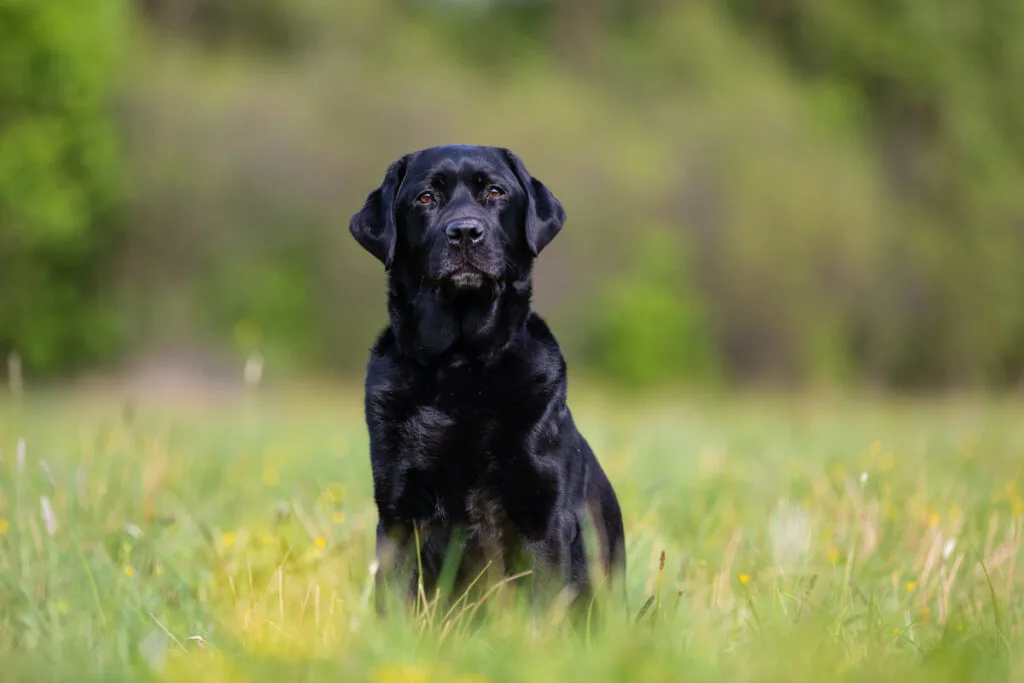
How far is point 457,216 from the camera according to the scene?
124 inches

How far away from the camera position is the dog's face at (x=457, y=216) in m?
3.16

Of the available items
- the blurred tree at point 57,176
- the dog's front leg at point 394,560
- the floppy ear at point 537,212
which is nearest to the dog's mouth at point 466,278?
the floppy ear at point 537,212

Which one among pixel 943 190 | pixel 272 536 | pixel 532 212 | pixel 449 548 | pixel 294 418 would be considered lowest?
pixel 294 418

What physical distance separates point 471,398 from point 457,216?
22.9 inches

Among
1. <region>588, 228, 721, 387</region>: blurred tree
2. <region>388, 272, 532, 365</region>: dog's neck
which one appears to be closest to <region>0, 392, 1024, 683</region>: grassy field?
<region>388, 272, 532, 365</region>: dog's neck

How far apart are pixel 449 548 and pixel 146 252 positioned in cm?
1553

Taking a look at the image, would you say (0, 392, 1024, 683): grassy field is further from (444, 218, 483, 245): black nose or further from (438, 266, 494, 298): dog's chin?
(444, 218, 483, 245): black nose

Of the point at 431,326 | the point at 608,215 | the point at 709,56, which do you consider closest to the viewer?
the point at 431,326

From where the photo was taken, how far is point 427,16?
74.2 ft

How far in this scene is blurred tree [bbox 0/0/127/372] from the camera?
1434 centimetres

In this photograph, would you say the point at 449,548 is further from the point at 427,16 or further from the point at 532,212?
the point at 427,16

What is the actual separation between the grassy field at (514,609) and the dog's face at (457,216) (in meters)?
0.93

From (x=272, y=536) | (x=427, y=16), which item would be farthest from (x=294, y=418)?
(x=427, y=16)

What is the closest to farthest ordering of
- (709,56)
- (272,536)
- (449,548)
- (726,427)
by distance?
(449,548), (272,536), (726,427), (709,56)
